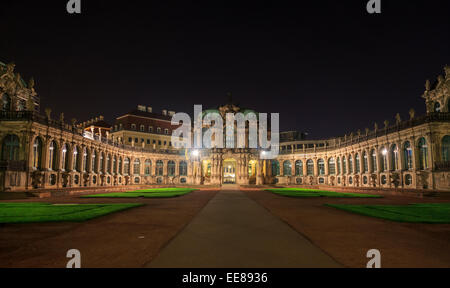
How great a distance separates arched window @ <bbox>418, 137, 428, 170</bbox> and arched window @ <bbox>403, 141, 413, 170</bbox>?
2.28 meters

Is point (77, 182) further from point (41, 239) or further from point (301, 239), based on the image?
point (301, 239)

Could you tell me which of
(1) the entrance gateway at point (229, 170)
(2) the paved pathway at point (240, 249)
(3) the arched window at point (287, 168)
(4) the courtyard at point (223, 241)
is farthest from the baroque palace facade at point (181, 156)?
(2) the paved pathway at point (240, 249)

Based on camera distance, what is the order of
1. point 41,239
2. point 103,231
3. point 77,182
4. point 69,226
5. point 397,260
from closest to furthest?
1. point 397,260
2. point 41,239
3. point 103,231
4. point 69,226
5. point 77,182

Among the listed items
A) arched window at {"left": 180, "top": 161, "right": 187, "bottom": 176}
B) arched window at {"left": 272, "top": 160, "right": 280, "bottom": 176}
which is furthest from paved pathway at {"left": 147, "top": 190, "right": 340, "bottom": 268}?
Answer: arched window at {"left": 272, "top": 160, "right": 280, "bottom": 176}

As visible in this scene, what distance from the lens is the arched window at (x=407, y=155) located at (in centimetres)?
4934

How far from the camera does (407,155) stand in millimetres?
50344

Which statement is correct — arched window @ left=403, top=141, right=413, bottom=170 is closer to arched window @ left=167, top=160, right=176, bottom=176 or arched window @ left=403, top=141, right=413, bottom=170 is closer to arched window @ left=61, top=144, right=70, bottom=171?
arched window @ left=167, top=160, right=176, bottom=176

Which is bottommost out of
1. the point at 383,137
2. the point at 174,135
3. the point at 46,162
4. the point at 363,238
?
the point at 363,238

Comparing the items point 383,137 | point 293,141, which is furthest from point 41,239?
point 293,141

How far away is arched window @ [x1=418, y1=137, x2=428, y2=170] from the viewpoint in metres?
45.6

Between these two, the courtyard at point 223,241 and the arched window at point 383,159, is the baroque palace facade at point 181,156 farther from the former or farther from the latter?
the courtyard at point 223,241

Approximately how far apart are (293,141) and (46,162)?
91.0m

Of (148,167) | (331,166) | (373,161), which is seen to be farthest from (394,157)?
(148,167)
